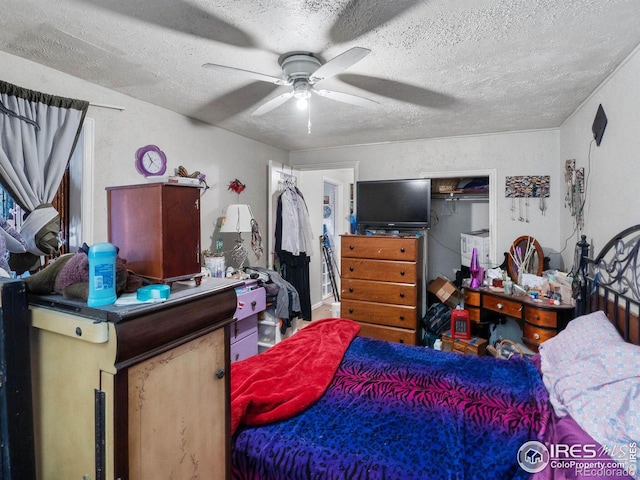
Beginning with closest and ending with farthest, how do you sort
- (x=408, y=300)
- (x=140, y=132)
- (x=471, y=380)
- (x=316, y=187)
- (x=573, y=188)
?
1. (x=471, y=380)
2. (x=140, y=132)
3. (x=573, y=188)
4. (x=408, y=300)
5. (x=316, y=187)

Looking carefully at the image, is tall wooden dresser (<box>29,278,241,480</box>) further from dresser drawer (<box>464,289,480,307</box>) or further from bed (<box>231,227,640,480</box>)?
dresser drawer (<box>464,289,480,307</box>)

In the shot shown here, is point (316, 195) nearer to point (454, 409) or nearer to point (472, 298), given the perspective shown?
point (472, 298)

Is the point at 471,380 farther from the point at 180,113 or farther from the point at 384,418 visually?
the point at 180,113

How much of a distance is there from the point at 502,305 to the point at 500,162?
1.60 metres

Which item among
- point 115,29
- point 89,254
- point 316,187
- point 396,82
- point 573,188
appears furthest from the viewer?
point 316,187

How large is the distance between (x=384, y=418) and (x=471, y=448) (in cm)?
36

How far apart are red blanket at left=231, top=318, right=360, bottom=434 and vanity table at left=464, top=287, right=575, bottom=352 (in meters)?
1.41

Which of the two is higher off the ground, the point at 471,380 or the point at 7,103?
the point at 7,103

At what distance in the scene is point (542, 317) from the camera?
2.57m

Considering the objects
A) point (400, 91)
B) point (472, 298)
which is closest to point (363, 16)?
point (400, 91)

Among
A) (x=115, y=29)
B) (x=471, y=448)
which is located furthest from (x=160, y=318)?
(x=115, y=29)

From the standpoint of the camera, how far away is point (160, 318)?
2.91 ft

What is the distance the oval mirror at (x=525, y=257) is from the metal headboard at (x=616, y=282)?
89 cm

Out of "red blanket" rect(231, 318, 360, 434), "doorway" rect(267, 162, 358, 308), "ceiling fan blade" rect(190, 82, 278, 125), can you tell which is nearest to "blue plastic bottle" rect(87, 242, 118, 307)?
"red blanket" rect(231, 318, 360, 434)
